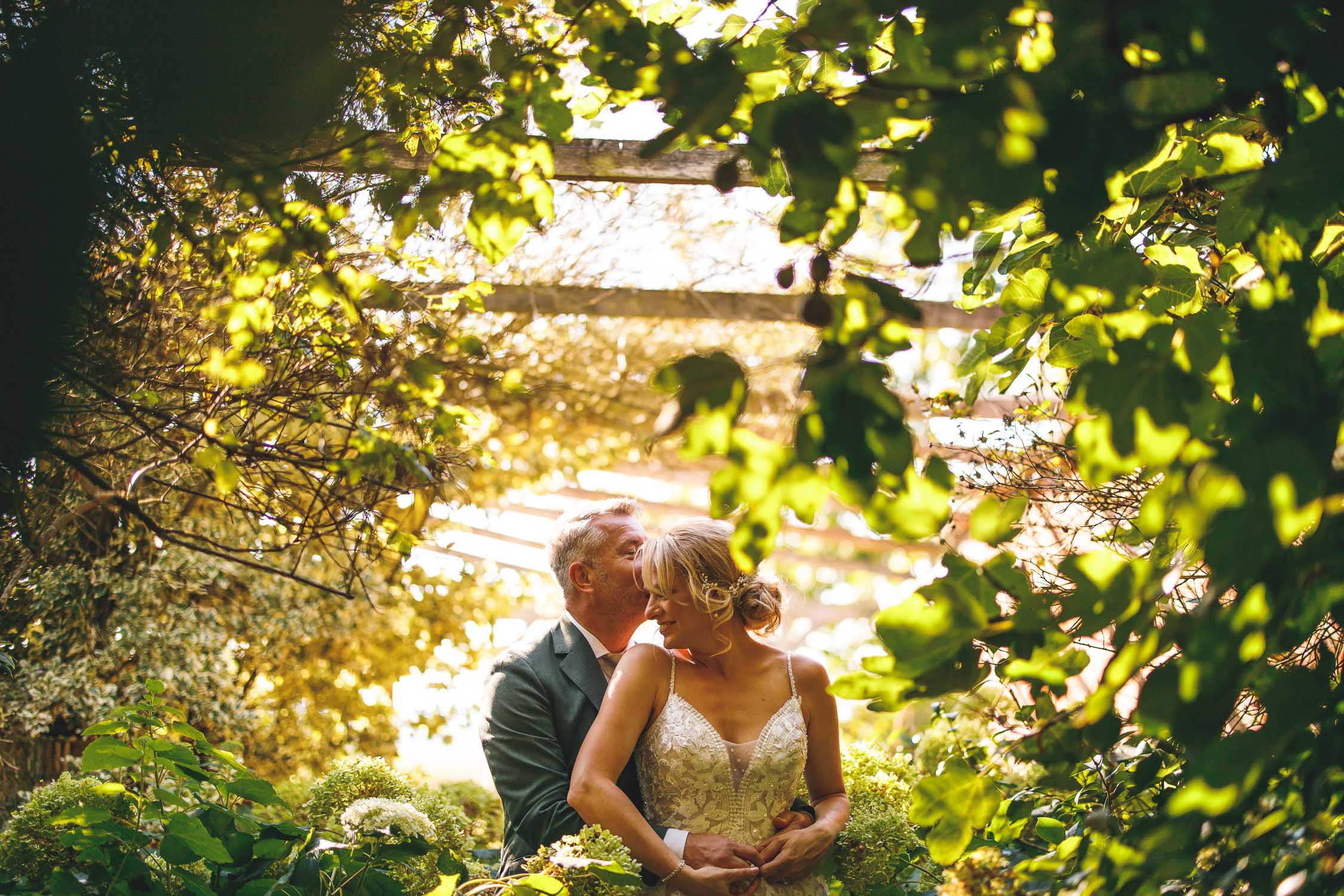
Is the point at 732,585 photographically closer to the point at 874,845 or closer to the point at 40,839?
the point at 874,845

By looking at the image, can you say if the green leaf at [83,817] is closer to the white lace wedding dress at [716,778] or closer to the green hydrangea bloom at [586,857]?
the green hydrangea bloom at [586,857]

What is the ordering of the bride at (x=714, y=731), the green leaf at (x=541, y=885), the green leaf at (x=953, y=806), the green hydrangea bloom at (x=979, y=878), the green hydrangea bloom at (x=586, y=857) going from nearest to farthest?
the green leaf at (x=953, y=806) → the green hydrangea bloom at (x=979, y=878) → the green leaf at (x=541, y=885) → the green hydrangea bloom at (x=586, y=857) → the bride at (x=714, y=731)

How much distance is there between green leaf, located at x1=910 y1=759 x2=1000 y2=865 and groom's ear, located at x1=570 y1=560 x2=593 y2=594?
2.15 m

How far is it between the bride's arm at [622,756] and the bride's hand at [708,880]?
0.13 feet

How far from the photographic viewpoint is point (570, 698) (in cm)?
287

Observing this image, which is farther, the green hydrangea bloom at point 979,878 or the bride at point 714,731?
the bride at point 714,731

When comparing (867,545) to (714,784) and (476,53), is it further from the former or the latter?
(476,53)

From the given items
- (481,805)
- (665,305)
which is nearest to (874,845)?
(665,305)

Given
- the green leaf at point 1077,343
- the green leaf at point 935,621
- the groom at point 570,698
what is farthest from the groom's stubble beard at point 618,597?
the green leaf at point 935,621

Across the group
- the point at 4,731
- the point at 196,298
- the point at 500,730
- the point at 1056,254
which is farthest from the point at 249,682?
the point at 1056,254

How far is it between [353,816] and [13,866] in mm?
1096

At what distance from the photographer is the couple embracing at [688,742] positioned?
2508 mm

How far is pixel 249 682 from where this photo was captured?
516 centimetres

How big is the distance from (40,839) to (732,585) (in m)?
1.91
